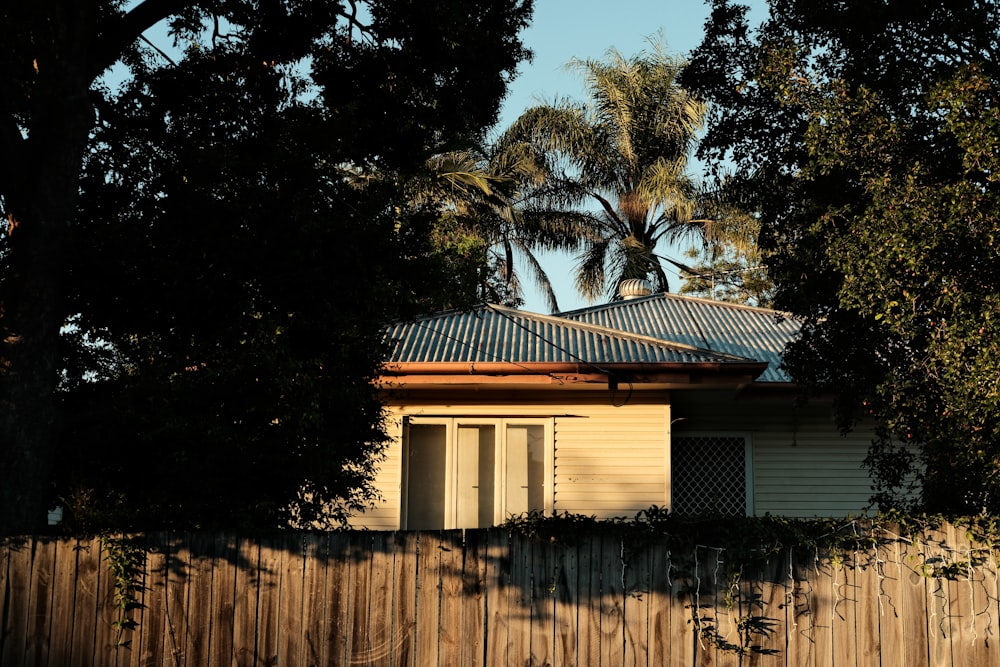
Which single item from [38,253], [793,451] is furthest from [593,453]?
[38,253]

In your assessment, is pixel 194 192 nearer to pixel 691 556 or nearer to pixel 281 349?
pixel 281 349

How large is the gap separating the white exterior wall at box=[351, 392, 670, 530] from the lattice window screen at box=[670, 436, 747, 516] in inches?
49.8

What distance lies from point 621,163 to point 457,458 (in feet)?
72.6

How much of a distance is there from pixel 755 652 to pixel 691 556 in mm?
842

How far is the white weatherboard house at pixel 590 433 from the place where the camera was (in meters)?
14.0

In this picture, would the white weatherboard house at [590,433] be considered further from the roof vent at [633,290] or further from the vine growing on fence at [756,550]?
the roof vent at [633,290]

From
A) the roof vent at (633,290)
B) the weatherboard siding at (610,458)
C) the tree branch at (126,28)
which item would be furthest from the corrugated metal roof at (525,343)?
the roof vent at (633,290)

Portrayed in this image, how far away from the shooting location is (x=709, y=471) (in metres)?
15.9

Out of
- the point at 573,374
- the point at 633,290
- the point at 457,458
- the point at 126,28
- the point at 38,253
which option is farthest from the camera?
the point at 633,290

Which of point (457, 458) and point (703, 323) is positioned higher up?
point (703, 323)

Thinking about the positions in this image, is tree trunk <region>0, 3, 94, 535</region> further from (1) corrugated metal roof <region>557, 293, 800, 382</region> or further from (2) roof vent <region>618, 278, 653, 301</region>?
(2) roof vent <region>618, 278, 653, 301</region>

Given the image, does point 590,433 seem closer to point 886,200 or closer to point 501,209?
point 886,200

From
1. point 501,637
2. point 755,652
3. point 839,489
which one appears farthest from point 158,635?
point 839,489

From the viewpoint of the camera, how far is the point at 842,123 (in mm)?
9172
